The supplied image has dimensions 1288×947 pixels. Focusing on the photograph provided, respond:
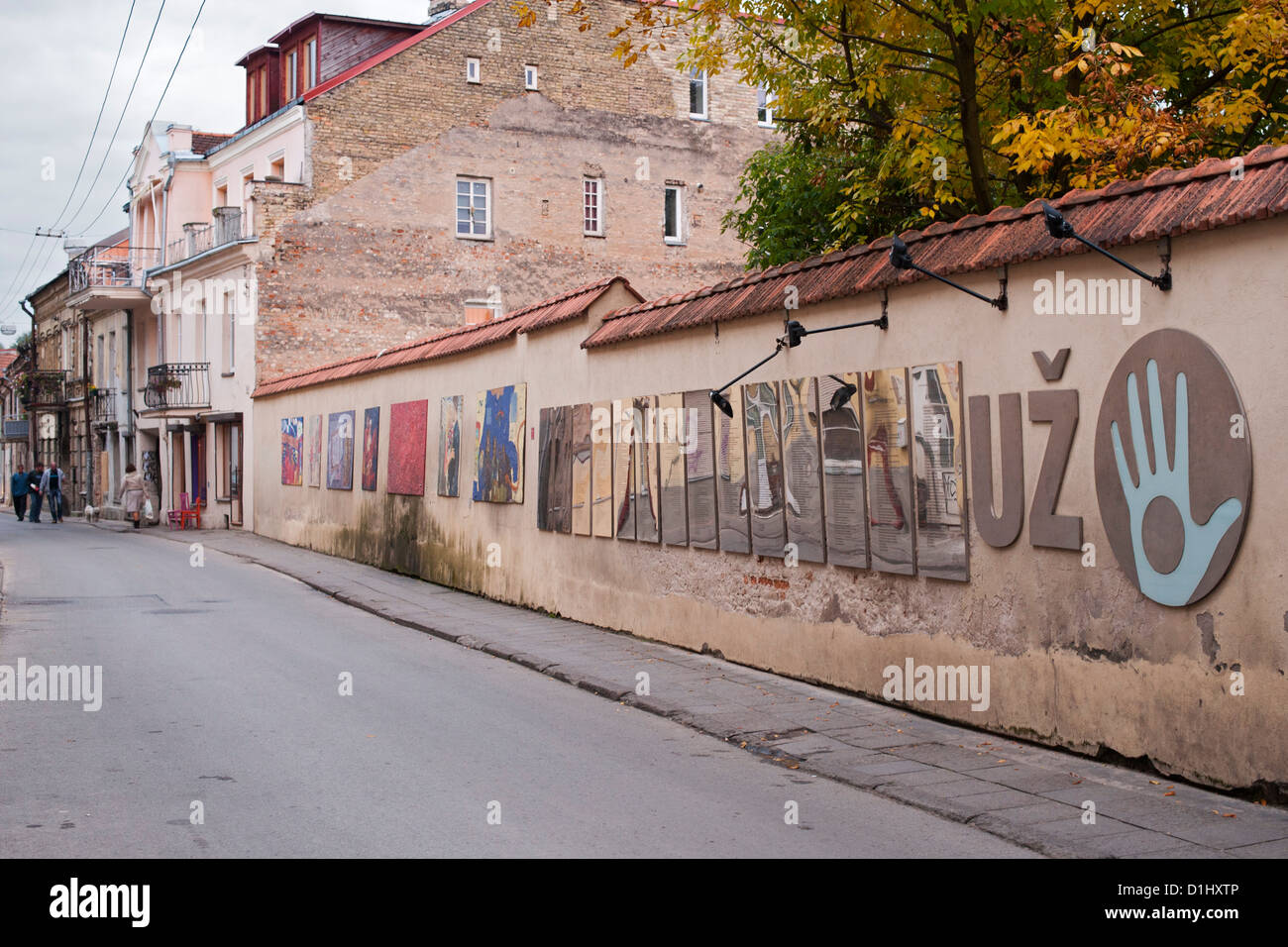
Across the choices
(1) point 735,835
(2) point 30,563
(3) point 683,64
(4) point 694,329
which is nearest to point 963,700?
(1) point 735,835

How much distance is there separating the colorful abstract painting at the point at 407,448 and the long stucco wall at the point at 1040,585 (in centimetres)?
631

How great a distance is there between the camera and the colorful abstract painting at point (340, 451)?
23812mm

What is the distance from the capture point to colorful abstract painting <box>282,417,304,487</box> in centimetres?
2747

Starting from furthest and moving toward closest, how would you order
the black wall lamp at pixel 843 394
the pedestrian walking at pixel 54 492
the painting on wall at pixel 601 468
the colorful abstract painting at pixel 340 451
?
the pedestrian walking at pixel 54 492 → the colorful abstract painting at pixel 340 451 → the painting on wall at pixel 601 468 → the black wall lamp at pixel 843 394

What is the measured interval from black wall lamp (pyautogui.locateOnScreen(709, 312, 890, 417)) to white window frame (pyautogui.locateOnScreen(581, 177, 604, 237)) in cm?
2427

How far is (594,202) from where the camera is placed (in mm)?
35531

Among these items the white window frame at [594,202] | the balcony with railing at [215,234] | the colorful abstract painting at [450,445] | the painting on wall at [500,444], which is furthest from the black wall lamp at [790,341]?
the white window frame at [594,202]

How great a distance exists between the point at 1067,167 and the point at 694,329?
3967 mm

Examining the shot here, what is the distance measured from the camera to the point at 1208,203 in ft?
22.8

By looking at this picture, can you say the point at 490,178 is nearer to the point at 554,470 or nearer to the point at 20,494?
the point at 554,470

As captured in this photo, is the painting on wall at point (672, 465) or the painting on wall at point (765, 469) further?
the painting on wall at point (672, 465)

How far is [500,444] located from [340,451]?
8216 mm

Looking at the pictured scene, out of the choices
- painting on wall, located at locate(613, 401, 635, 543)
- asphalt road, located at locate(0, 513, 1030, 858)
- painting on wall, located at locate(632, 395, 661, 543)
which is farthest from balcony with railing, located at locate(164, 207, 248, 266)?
asphalt road, located at locate(0, 513, 1030, 858)

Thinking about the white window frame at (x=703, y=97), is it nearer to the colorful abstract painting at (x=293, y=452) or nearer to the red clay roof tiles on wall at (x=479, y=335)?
the red clay roof tiles on wall at (x=479, y=335)
